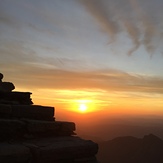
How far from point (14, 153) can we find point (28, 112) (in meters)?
2.83

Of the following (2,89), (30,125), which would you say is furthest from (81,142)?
(2,89)

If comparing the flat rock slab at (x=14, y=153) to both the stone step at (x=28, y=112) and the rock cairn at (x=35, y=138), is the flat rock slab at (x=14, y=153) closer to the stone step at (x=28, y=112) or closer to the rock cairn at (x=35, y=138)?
the rock cairn at (x=35, y=138)

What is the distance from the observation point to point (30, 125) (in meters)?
9.69

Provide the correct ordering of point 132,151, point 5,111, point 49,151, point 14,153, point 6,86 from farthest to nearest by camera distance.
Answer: point 132,151, point 6,86, point 5,111, point 49,151, point 14,153

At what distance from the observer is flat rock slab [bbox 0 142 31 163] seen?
7.93m

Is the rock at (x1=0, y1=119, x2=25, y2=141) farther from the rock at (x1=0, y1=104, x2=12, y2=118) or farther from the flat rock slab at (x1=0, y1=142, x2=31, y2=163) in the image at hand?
the rock at (x1=0, y1=104, x2=12, y2=118)

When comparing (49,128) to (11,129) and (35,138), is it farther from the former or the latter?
(11,129)

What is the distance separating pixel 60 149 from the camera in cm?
904

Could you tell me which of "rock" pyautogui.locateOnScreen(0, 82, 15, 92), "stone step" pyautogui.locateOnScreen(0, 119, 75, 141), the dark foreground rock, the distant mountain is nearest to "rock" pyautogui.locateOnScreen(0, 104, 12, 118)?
"stone step" pyautogui.locateOnScreen(0, 119, 75, 141)

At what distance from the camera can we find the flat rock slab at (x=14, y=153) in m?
7.93

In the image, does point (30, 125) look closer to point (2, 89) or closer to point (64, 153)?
point (64, 153)

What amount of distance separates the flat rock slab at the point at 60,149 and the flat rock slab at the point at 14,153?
0.91 feet

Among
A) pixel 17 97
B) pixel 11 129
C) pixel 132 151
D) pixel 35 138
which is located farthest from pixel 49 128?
pixel 132 151

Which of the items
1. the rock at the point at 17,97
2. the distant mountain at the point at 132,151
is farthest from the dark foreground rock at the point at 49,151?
the distant mountain at the point at 132,151
